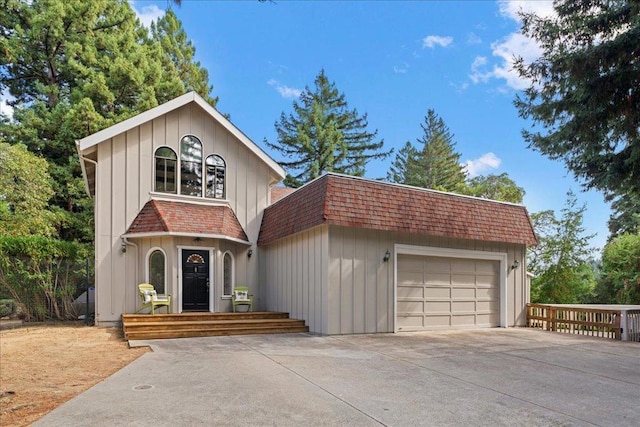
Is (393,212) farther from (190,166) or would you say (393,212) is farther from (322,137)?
(322,137)

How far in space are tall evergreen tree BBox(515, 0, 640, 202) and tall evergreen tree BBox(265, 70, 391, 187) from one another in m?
21.9

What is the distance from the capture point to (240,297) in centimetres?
1264

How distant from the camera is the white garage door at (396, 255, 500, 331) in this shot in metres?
11.1

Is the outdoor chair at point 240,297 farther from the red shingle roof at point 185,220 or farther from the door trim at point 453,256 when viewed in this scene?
the door trim at point 453,256

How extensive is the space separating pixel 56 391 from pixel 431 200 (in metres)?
9.07

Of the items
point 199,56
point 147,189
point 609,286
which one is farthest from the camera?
point 199,56

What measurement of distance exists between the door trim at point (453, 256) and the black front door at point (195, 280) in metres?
5.55

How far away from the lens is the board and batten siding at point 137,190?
11656 mm

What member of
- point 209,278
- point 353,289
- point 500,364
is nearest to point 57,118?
point 209,278

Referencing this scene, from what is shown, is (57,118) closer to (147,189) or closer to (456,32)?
(147,189)

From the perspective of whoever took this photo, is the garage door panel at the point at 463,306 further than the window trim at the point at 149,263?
No

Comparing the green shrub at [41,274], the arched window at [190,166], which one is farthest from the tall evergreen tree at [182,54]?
the green shrub at [41,274]

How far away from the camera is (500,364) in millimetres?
6645

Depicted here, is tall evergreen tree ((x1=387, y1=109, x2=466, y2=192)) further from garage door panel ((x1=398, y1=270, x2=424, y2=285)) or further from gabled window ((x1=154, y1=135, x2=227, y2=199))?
gabled window ((x1=154, y1=135, x2=227, y2=199))
